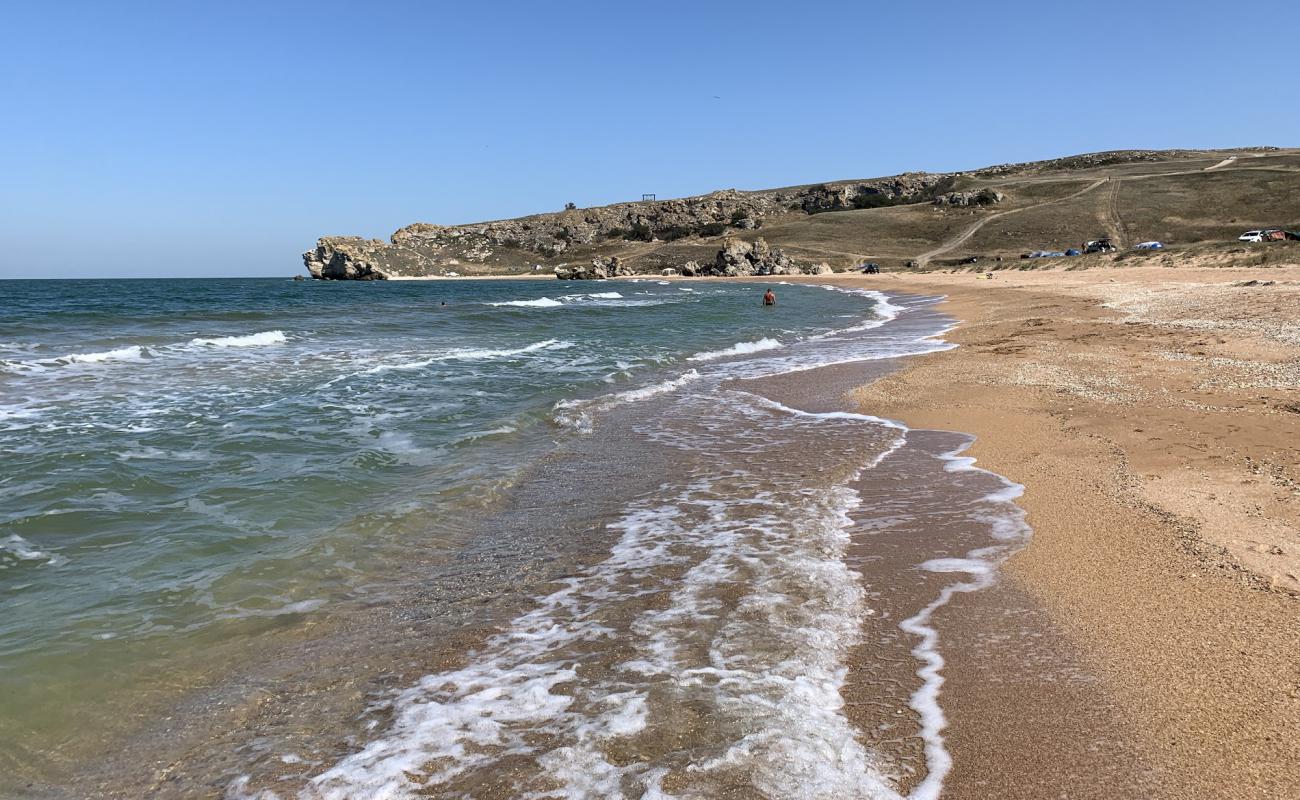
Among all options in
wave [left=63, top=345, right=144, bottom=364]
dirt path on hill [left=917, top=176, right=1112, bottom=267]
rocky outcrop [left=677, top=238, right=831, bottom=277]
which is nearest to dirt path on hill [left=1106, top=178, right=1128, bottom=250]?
dirt path on hill [left=917, top=176, right=1112, bottom=267]

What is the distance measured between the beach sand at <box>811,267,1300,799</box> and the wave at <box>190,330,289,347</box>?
1843 cm

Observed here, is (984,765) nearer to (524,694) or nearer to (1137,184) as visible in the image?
(524,694)

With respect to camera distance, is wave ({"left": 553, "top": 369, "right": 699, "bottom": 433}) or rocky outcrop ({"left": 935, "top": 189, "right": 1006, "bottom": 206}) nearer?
wave ({"left": 553, "top": 369, "right": 699, "bottom": 433})

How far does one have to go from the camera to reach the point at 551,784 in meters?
2.89

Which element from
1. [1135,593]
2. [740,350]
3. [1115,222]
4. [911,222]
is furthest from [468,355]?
[911,222]

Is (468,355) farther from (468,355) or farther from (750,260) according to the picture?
(750,260)

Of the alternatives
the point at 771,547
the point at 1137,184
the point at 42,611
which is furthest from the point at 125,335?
the point at 1137,184

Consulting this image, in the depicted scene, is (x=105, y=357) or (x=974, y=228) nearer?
(x=105, y=357)

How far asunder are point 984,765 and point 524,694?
2.06 metres

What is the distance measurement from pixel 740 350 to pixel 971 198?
298 feet

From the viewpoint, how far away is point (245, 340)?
72.7ft

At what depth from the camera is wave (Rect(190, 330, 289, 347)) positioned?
2127cm

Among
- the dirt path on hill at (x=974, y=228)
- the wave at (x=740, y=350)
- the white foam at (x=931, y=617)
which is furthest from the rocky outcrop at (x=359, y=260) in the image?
the white foam at (x=931, y=617)

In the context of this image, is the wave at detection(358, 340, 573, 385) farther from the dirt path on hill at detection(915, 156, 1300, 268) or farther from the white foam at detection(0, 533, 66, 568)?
the dirt path on hill at detection(915, 156, 1300, 268)
